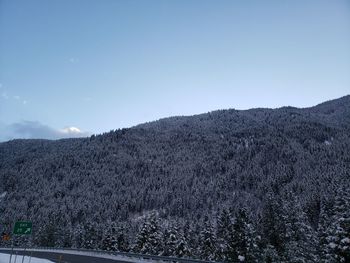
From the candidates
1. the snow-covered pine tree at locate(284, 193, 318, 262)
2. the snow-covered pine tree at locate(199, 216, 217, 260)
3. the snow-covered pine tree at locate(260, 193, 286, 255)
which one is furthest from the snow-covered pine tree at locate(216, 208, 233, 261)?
the snow-covered pine tree at locate(284, 193, 318, 262)

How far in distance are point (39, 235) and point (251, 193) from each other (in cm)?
12810

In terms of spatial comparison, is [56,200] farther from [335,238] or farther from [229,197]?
[335,238]

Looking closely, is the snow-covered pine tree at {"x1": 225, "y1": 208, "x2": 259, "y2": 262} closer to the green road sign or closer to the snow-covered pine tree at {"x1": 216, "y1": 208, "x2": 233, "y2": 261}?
the snow-covered pine tree at {"x1": 216, "y1": 208, "x2": 233, "y2": 261}

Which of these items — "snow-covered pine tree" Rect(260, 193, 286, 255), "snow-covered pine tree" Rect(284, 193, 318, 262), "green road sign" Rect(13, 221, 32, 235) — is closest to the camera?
"green road sign" Rect(13, 221, 32, 235)

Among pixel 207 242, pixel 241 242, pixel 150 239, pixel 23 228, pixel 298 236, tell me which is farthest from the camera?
pixel 150 239

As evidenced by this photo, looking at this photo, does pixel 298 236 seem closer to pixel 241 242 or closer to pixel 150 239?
pixel 241 242

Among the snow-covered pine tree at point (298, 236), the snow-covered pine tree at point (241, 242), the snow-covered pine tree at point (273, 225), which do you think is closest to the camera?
the snow-covered pine tree at point (298, 236)

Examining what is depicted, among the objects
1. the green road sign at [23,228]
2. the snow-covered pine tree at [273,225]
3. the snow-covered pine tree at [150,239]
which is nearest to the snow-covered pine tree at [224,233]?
the snow-covered pine tree at [273,225]

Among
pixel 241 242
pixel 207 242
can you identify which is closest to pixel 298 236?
pixel 241 242

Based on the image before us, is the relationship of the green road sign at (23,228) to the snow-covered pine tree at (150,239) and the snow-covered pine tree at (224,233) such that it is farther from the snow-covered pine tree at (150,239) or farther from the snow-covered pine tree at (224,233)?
the snow-covered pine tree at (150,239)

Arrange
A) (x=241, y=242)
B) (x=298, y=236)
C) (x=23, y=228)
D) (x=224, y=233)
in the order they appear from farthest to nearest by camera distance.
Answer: (x=224, y=233) < (x=298, y=236) < (x=241, y=242) < (x=23, y=228)

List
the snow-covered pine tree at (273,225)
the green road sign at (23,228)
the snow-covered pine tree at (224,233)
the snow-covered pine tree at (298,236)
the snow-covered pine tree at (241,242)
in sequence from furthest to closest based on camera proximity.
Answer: the snow-covered pine tree at (273,225)
the snow-covered pine tree at (224,233)
the snow-covered pine tree at (241,242)
the snow-covered pine tree at (298,236)
the green road sign at (23,228)

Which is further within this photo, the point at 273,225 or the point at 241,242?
the point at 273,225

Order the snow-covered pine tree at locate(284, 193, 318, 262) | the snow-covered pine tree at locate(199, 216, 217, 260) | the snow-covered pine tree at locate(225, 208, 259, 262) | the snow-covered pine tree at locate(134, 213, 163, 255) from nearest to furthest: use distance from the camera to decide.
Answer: the snow-covered pine tree at locate(284, 193, 318, 262) < the snow-covered pine tree at locate(225, 208, 259, 262) < the snow-covered pine tree at locate(199, 216, 217, 260) < the snow-covered pine tree at locate(134, 213, 163, 255)
